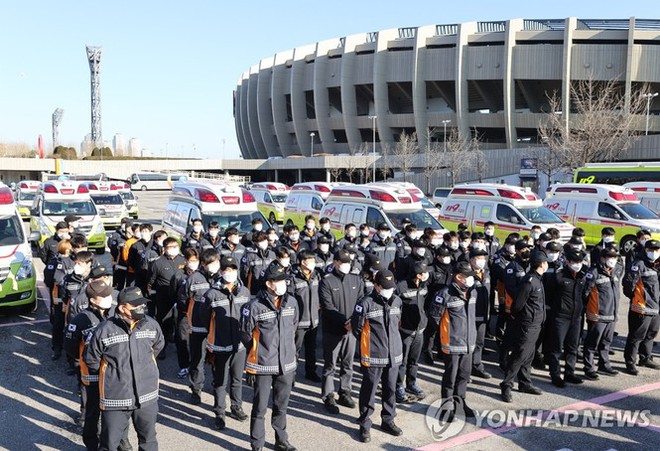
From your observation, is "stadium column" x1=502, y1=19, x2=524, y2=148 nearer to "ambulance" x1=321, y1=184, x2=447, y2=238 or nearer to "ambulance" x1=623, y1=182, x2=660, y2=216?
"ambulance" x1=623, y1=182, x2=660, y2=216

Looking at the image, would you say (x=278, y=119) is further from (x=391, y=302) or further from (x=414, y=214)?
(x=391, y=302)

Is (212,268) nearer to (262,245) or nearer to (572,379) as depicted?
(262,245)

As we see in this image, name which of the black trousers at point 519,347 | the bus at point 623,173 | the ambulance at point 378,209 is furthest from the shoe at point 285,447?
the bus at point 623,173

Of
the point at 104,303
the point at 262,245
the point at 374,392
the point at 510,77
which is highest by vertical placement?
the point at 510,77

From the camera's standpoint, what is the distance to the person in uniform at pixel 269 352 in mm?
5227

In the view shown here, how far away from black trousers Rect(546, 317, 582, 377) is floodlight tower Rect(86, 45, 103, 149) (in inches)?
4841

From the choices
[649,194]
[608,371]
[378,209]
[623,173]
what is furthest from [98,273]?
[623,173]

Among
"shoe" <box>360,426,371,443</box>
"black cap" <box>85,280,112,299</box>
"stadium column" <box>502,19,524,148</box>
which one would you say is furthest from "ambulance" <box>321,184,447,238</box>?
"stadium column" <box>502,19,524,148</box>

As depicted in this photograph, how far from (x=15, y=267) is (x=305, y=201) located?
12.0 meters

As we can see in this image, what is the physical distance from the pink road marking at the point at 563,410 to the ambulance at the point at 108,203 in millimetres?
18659

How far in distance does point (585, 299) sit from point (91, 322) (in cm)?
629

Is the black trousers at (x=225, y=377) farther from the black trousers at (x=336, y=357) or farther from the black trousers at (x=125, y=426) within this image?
the black trousers at (x=125, y=426)

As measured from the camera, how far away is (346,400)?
21.3 feet

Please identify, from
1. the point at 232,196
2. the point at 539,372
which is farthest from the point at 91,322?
the point at 232,196
